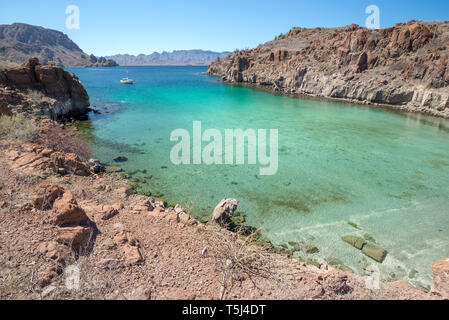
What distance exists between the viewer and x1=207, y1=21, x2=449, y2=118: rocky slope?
25344mm

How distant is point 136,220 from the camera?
556cm

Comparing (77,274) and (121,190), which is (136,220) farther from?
(121,190)

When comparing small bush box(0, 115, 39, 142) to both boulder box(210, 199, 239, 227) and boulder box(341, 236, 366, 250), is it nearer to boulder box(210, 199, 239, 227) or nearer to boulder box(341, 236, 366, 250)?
boulder box(210, 199, 239, 227)

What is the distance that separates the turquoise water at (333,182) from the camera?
7180 mm

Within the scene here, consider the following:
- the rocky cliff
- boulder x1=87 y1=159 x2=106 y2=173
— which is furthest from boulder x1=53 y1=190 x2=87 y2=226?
the rocky cliff

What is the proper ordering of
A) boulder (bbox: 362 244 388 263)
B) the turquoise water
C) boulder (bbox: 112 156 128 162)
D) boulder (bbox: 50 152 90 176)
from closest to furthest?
boulder (bbox: 362 244 388 263), the turquoise water, boulder (bbox: 50 152 90 176), boulder (bbox: 112 156 128 162)

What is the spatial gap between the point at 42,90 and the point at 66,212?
61.6 ft

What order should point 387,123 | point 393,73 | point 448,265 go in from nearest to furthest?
1. point 448,265
2. point 387,123
3. point 393,73

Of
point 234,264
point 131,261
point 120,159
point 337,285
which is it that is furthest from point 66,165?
point 337,285

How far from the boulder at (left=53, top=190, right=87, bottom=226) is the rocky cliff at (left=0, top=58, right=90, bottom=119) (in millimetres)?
13707

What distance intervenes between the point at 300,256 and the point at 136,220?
4.56m

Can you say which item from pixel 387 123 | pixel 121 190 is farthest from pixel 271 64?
pixel 121 190

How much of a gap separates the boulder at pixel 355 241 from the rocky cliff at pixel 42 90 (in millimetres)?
18825
